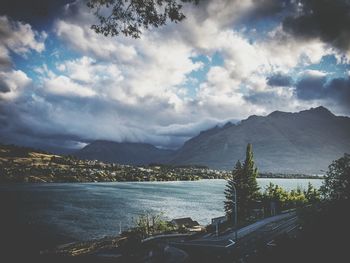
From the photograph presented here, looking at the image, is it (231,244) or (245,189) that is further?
(245,189)

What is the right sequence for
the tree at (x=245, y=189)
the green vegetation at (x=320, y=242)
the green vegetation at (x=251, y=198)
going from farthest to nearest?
the green vegetation at (x=251, y=198)
the tree at (x=245, y=189)
the green vegetation at (x=320, y=242)

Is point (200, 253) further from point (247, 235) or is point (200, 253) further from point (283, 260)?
point (283, 260)

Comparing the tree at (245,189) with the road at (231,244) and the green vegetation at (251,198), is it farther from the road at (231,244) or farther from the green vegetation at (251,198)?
the road at (231,244)

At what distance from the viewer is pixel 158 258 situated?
25359mm

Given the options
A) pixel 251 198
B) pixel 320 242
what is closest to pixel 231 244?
pixel 320 242

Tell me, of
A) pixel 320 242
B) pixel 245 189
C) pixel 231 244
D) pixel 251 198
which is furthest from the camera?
pixel 245 189

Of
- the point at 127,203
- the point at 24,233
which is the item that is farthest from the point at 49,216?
Result: the point at 127,203

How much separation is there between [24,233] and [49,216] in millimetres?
22973

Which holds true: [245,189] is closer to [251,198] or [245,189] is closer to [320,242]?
[251,198]

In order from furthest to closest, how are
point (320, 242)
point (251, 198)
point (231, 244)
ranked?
point (251, 198) → point (231, 244) → point (320, 242)

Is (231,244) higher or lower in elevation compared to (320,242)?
lower

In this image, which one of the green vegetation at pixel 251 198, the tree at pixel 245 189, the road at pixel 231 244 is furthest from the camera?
the green vegetation at pixel 251 198

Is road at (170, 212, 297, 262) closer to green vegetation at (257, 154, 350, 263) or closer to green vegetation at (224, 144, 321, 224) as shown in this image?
green vegetation at (257, 154, 350, 263)

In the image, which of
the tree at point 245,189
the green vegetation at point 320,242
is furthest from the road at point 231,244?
the tree at point 245,189
